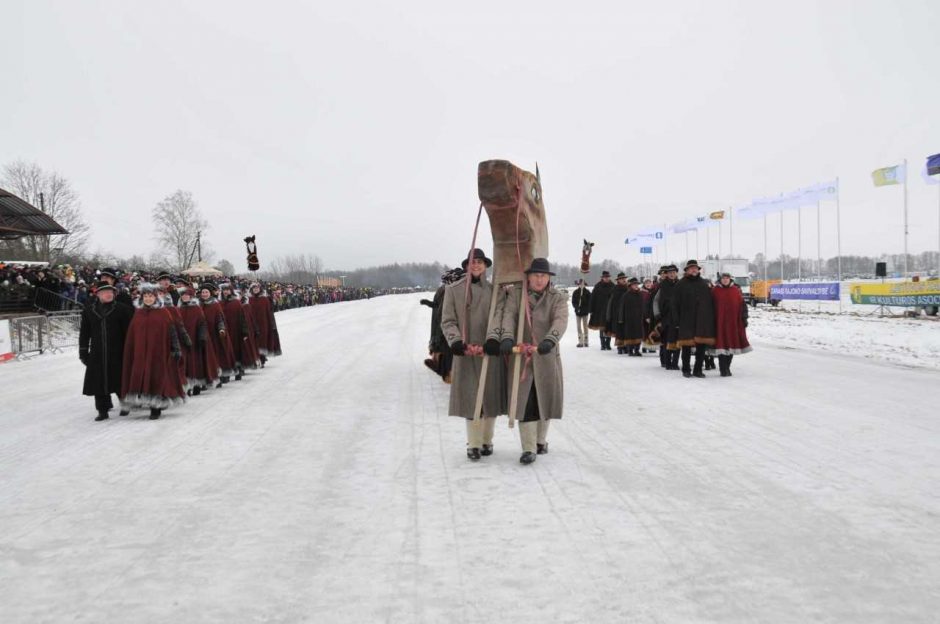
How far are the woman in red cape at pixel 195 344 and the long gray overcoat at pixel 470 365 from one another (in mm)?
5634

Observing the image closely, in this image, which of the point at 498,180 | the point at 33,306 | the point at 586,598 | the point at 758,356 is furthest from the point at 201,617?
the point at 33,306

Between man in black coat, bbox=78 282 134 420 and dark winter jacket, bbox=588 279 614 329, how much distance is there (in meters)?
11.3

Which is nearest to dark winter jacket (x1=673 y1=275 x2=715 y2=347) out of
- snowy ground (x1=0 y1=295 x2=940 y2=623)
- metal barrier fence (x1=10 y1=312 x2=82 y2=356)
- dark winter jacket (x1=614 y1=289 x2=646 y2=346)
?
snowy ground (x1=0 y1=295 x2=940 y2=623)

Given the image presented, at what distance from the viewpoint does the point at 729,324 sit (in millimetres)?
11641

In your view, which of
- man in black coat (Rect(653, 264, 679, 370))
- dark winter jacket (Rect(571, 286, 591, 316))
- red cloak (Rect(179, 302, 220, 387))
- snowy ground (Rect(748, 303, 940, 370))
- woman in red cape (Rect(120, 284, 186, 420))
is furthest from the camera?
dark winter jacket (Rect(571, 286, 591, 316))

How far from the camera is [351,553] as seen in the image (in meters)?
4.01

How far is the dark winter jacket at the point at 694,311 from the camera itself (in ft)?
38.0

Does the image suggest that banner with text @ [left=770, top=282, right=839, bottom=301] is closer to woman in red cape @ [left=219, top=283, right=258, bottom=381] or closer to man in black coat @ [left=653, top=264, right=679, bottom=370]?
man in black coat @ [left=653, top=264, right=679, bottom=370]

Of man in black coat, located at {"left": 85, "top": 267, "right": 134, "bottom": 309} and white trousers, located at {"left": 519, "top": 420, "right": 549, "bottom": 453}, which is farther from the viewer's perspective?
man in black coat, located at {"left": 85, "top": 267, "right": 134, "bottom": 309}

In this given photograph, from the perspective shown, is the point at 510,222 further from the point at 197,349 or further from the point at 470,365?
the point at 197,349

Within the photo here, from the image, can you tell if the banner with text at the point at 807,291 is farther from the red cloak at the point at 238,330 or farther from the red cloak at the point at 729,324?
the red cloak at the point at 238,330

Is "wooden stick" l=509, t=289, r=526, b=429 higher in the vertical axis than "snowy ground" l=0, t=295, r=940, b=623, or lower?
higher

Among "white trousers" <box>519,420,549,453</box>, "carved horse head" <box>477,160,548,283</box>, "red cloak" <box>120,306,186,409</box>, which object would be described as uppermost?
"carved horse head" <box>477,160,548,283</box>

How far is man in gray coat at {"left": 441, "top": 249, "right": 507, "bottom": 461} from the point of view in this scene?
5.99 metres
